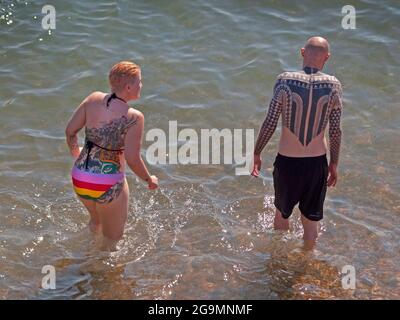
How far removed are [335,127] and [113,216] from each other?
227 centimetres

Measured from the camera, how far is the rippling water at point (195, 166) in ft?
19.6

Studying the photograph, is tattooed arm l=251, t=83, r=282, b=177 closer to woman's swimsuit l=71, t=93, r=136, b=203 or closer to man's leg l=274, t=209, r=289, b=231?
man's leg l=274, t=209, r=289, b=231

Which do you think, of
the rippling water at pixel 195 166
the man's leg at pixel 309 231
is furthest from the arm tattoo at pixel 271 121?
the rippling water at pixel 195 166

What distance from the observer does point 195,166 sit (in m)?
7.90

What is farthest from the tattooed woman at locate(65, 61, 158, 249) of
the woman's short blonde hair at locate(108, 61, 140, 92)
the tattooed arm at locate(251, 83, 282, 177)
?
the tattooed arm at locate(251, 83, 282, 177)

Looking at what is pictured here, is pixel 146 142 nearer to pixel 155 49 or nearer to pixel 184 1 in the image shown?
pixel 155 49

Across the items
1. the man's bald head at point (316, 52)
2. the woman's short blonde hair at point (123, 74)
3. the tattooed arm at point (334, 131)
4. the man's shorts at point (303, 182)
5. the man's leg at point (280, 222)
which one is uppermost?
the man's bald head at point (316, 52)

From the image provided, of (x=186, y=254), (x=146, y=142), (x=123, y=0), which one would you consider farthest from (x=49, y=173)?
(x=123, y=0)

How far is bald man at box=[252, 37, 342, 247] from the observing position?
554 centimetres

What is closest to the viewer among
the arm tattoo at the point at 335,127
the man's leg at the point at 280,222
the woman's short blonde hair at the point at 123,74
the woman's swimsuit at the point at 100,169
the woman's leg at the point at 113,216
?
the woman's short blonde hair at the point at 123,74

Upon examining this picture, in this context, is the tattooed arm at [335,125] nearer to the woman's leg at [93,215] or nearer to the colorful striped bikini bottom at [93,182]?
the colorful striped bikini bottom at [93,182]

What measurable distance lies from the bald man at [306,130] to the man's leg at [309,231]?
0.09 m

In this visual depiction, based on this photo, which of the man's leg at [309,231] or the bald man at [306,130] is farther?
the man's leg at [309,231]

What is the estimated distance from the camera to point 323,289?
5.76 metres
